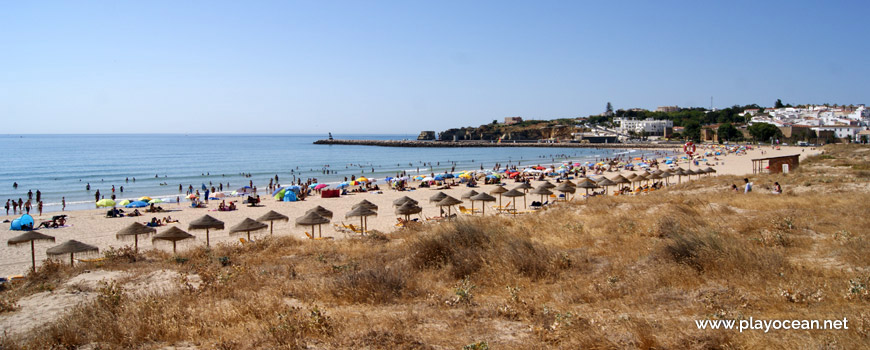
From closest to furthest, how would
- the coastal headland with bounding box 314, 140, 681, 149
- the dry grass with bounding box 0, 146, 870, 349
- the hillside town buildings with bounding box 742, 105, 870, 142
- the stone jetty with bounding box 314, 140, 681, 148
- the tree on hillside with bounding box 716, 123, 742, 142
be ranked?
the dry grass with bounding box 0, 146, 870, 349, the hillside town buildings with bounding box 742, 105, 870, 142, the tree on hillside with bounding box 716, 123, 742, 142, the coastal headland with bounding box 314, 140, 681, 149, the stone jetty with bounding box 314, 140, 681, 148

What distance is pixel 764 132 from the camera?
9000 centimetres

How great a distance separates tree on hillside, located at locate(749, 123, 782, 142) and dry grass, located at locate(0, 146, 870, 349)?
95804 mm

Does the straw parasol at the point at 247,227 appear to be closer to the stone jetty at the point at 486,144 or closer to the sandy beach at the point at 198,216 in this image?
the sandy beach at the point at 198,216

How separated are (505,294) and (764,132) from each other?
4046 inches

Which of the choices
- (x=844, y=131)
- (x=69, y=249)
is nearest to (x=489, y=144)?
(x=844, y=131)

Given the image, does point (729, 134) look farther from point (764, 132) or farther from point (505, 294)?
point (505, 294)

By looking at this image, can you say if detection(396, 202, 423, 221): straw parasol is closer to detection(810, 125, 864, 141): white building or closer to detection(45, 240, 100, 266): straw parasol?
detection(45, 240, 100, 266): straw parasol

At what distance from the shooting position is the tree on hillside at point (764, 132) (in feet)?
293

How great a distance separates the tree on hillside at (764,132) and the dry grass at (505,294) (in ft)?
314

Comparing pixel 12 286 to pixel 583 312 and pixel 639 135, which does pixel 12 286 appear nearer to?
pixel 583 312

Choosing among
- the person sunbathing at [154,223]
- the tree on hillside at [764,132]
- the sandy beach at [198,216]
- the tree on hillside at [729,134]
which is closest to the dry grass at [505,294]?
the sandy beach at [198,216]

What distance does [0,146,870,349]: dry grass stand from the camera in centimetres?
459

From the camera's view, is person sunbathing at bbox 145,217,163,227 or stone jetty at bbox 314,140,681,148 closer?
person sunbathing at bbox 145,217,163,227

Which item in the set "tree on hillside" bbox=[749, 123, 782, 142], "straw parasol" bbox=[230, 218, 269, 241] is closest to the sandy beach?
"straw parasol" bbox=[230, 218, 269, 241]
